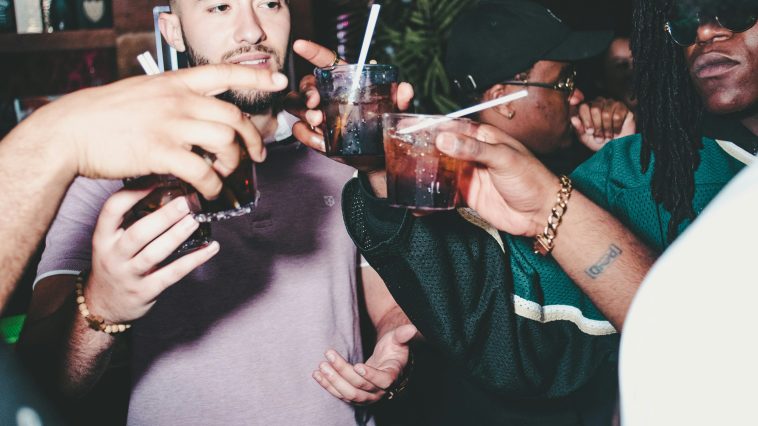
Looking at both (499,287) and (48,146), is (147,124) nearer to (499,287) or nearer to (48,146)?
(48,146)

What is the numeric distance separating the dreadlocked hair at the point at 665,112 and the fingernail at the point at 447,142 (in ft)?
3.12

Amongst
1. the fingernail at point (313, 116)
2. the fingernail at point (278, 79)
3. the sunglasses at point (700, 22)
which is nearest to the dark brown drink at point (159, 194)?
the fingernail at point (278, 79)

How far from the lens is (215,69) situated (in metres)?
0.95

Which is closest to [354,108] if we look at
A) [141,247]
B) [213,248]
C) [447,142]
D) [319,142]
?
[319,142]

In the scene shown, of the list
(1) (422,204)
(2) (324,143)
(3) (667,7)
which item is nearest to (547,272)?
(1) (422,204)

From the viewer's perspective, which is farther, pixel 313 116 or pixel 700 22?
pixel 700 22

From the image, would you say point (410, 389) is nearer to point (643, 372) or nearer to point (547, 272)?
point (547, 272)

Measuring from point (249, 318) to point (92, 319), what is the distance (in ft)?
1.71

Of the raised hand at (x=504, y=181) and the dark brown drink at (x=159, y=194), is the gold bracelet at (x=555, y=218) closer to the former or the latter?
the raised hand at (x=504, y=181)

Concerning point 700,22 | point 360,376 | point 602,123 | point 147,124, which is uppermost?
point 700,22

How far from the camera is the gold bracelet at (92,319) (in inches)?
53.6

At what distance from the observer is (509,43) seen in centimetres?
316

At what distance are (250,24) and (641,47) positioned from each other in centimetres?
141

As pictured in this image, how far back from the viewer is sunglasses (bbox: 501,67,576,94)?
3145 mm
